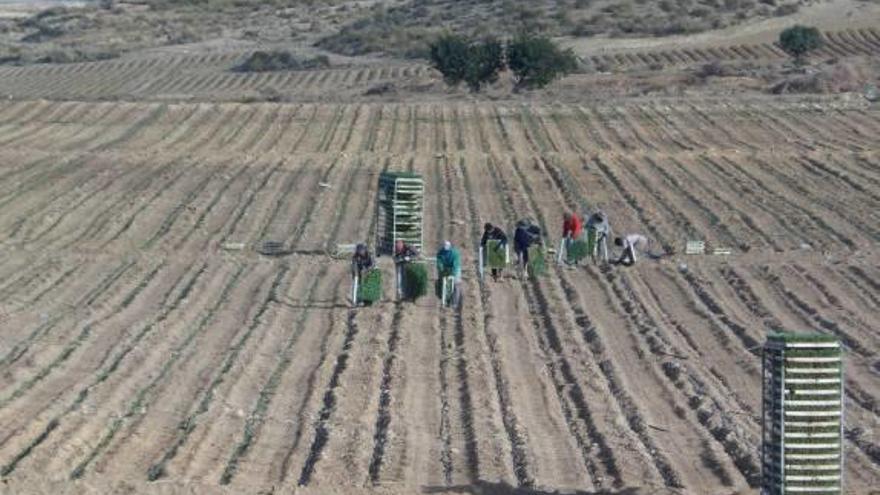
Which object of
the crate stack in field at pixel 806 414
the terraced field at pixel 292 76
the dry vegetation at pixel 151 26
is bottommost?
the dry vegetation at pixel 151 26

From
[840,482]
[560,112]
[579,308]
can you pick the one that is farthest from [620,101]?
[840,482]

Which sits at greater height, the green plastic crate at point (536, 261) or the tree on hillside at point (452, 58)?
the green plastic crate at point (536, 261)

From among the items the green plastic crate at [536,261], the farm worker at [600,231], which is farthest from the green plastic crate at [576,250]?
the green plastic crate at [536,261]

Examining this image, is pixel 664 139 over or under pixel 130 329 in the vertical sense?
under

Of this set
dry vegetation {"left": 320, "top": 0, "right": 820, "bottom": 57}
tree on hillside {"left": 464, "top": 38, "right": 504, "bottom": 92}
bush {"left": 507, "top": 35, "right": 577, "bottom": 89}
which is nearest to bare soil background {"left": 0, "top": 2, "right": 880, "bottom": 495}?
bush {"left": 507, "top": 35, "right": 577, "bottom": 89}

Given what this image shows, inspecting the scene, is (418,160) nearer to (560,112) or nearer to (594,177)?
(594,177)

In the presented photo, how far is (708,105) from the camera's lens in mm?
53125

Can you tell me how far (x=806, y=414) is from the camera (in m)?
13.9

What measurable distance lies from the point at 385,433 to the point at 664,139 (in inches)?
1185

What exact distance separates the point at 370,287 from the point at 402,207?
11.6ft

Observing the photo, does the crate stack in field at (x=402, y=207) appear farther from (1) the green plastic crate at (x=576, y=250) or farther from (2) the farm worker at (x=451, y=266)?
(2) the farm worker at (x=451, y=266)

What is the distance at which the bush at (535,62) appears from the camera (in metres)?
64.6

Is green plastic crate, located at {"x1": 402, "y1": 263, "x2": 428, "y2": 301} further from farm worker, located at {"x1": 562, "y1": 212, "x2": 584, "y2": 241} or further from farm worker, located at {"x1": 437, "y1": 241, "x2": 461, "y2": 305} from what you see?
farm worker, located at {"x1": 562, "y1": 212, "x2": 584, "y2": 241}

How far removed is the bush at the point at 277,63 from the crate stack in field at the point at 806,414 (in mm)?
67685
